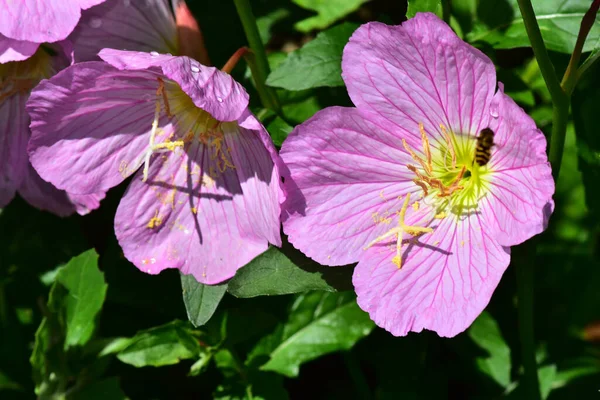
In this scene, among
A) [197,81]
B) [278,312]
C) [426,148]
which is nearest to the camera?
[197,81]

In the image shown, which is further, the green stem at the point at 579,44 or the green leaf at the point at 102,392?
the green leaf at the point at 102,392

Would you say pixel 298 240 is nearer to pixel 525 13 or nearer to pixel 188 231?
pixel 188 231

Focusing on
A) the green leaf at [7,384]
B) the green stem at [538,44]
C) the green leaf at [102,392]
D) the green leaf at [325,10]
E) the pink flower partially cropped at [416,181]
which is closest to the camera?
the green stem at [538,44]

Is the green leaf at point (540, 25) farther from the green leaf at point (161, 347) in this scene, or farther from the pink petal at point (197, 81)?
the green leaf at point (161, 347)

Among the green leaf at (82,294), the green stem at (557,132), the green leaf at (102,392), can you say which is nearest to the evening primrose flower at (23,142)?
the green leaf at (82,294)

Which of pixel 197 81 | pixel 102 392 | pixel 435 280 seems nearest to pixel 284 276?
pixel 435 280

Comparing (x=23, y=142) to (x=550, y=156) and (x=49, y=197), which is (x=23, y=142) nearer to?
(x=49, y=197)
